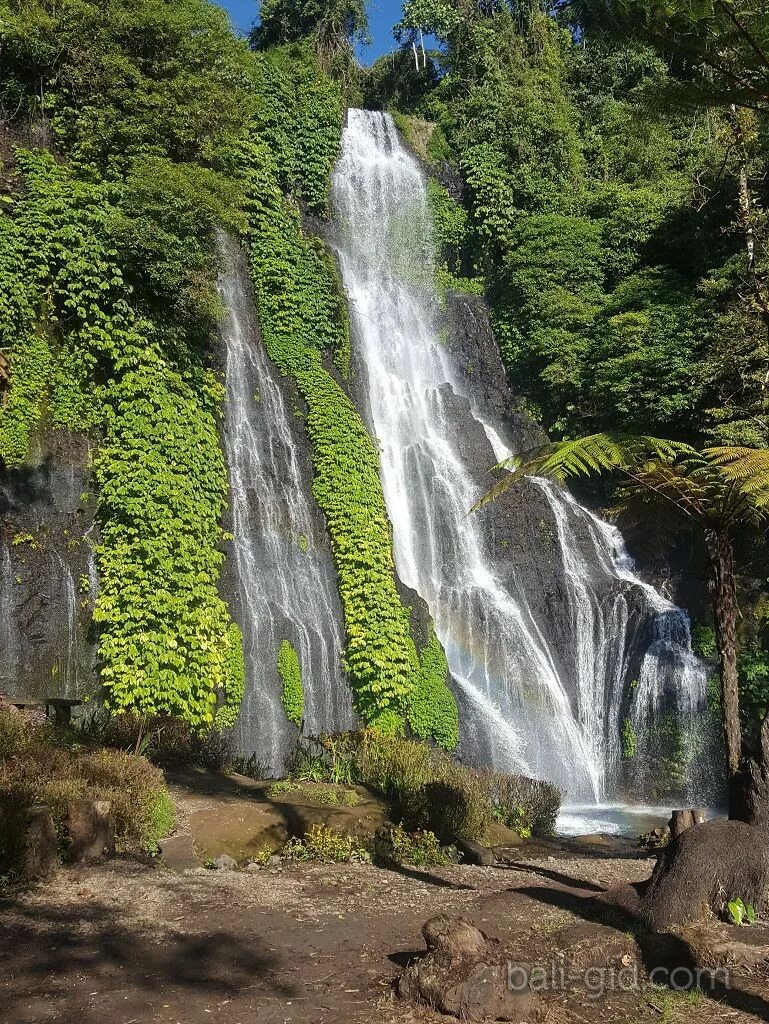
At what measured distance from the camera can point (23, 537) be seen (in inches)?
442

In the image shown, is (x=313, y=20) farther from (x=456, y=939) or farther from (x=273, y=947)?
(x=456, y=939)

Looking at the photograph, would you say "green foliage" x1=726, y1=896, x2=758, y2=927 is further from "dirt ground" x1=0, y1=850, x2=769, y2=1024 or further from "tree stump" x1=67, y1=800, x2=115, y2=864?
"tree stump" x1=67, y1=800, x2=115, y2=864

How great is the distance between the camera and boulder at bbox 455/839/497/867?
8031 millimetres

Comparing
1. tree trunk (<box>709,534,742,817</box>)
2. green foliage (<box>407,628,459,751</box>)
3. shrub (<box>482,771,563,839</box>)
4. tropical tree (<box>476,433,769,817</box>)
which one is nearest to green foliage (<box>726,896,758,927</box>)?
tropical tree (<box>476,433,769,817</box>)

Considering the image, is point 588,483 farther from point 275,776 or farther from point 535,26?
point 535,26

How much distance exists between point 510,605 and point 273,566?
18.8 ft

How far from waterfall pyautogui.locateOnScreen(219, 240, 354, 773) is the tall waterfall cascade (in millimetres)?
2858

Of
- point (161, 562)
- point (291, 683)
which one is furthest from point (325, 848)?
point (291, 683)

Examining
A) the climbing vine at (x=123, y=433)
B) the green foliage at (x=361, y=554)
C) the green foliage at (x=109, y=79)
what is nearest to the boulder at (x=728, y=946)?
the climbing vine at (x=123, y=433)

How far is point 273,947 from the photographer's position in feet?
15.7

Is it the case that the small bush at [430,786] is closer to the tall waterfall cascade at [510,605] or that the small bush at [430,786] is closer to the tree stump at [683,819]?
the tree stump at [683,819]

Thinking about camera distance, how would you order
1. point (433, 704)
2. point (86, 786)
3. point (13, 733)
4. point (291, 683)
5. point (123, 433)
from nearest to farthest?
point (86, 786) → point (13, 733) → point (123, 433) → point (291, 683) → point (433, 704)

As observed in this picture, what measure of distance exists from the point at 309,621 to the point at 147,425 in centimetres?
418

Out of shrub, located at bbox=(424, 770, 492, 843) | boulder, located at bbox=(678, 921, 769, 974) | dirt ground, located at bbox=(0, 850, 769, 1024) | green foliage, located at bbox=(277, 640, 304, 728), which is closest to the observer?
dirt ground, located at bbox=(0, 850, 769, 1024)
